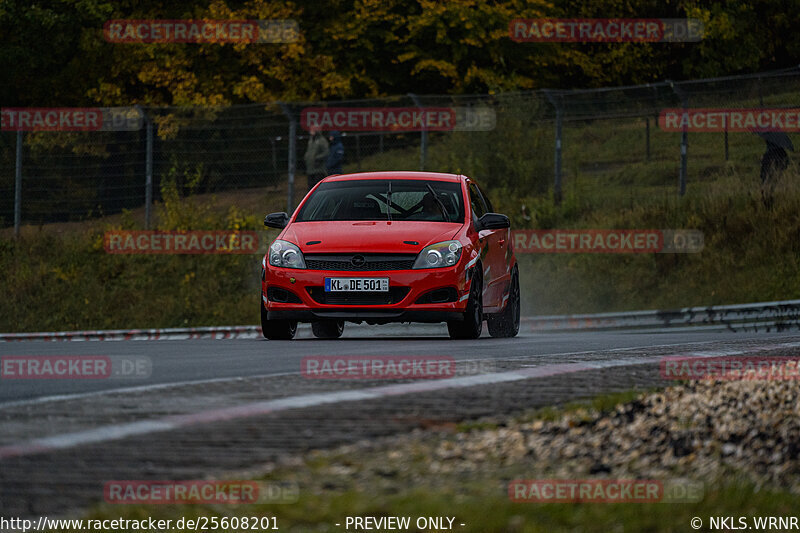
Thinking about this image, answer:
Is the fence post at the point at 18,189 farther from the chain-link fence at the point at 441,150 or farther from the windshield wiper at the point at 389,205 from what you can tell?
the windshield wiper at the point at 389,205

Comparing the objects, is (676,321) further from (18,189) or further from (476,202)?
(18,189)

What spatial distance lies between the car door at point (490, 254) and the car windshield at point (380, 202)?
297mm

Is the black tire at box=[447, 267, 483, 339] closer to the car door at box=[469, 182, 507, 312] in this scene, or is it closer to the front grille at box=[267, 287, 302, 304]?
the car door at box=[469, 182, 507, 312]

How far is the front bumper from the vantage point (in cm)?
1282

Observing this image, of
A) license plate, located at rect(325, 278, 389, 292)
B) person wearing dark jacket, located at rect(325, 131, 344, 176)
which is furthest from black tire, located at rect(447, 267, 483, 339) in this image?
person wearing dark jacket, located at rect(325, 131, 344, 176)

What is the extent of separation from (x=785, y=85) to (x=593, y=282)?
5026mm

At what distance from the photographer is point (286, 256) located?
13.1 m

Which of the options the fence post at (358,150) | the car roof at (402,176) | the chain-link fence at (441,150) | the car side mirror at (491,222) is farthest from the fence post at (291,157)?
the car side mirror at (491,222)

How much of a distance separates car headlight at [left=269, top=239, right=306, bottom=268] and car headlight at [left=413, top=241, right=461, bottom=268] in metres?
1.12

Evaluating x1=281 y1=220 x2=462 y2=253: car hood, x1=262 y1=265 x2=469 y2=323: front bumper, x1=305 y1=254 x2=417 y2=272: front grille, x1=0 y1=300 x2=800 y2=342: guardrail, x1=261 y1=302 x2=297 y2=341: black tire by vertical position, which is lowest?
x1=0 y1=300 x2=800 y2=342: guardrail

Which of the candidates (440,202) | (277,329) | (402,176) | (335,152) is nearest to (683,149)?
(335,152)

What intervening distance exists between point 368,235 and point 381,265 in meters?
0.41

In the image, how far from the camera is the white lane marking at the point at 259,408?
599cm

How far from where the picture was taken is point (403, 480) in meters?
5.31
